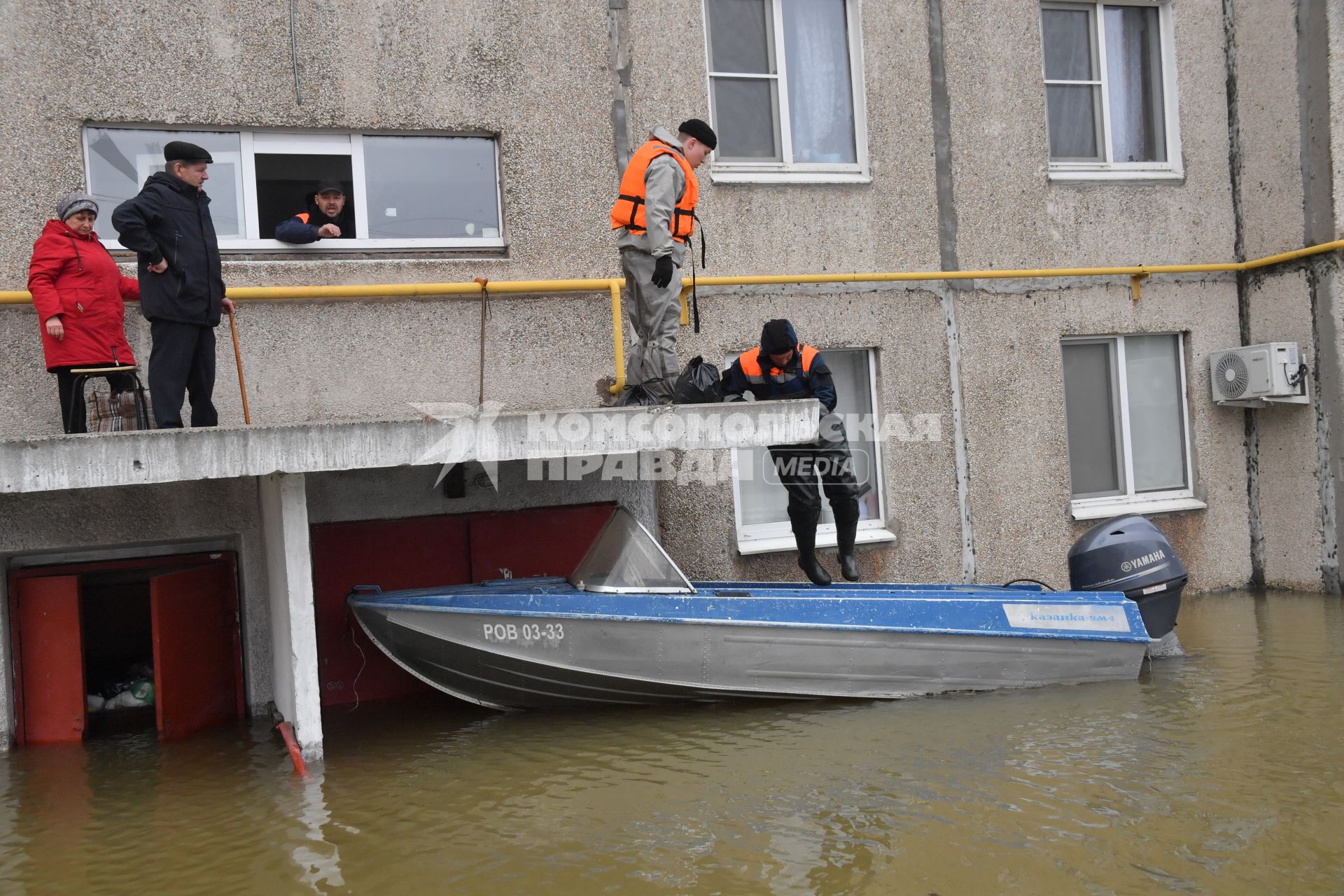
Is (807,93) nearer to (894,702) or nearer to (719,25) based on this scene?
(719,25)

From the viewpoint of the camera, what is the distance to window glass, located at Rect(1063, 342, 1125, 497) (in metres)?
10.3

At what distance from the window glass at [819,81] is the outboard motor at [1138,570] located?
380 cm

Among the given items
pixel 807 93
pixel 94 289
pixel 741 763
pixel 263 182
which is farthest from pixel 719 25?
pixel 741 763

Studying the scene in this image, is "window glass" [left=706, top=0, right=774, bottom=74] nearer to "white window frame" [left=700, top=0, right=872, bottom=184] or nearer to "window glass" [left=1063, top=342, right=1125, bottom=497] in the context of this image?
"white window frame" [left=700, top=0, right=872, bottom=184]

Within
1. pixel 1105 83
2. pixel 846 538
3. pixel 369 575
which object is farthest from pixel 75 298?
pixel 1105 83

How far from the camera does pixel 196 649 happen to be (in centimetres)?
757

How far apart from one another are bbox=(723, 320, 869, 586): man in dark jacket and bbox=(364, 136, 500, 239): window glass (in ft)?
7.46

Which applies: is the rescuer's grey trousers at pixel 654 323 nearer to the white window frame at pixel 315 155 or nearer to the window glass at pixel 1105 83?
the white window frame at pixel 315 155

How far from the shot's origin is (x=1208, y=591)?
10469 millimetres

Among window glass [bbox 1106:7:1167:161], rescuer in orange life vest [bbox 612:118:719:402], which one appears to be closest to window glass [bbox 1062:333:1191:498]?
Answer: window glass [bbox 1106:7:1167:161]

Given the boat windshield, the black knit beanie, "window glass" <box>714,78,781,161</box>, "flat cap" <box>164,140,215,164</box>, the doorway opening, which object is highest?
"window glass" <box>714,78,781,161</box>

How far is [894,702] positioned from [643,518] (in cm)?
241

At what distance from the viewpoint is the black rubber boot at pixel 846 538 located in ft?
27.2

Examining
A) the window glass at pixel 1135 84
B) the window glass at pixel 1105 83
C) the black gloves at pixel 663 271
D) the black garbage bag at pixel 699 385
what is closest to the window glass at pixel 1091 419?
the window glass at pixel 1105 83
